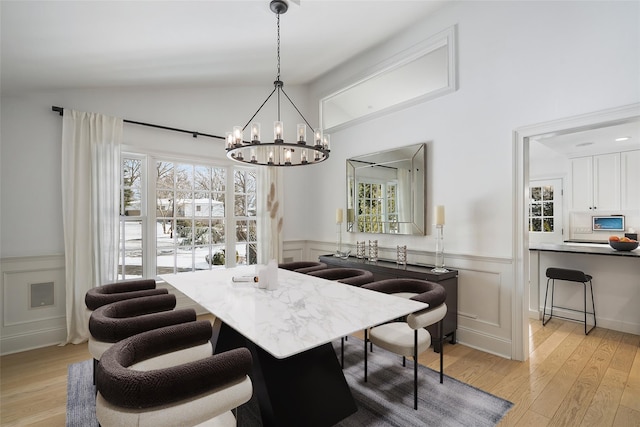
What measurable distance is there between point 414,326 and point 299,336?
0.85 meters

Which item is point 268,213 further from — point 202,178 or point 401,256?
point 401,256

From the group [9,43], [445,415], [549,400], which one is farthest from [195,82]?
[549,400]

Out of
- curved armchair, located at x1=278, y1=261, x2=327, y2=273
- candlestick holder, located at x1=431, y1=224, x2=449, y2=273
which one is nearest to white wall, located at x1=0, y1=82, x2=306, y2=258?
curved armchair, located at x1=278, y1=261, x2=327, y2=273

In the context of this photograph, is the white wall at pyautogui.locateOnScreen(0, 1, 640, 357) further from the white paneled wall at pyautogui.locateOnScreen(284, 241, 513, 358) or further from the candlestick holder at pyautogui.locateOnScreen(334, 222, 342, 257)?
the candlestick holder at pyautogui.locateOnScreen(334, 222, 342, 257)

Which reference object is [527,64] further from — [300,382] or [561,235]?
[561,235]

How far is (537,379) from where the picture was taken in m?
2.40

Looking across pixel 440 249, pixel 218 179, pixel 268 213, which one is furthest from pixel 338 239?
pixel 218 179

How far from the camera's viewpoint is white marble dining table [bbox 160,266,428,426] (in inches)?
59.1

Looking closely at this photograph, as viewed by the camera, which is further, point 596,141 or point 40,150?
point 596,141

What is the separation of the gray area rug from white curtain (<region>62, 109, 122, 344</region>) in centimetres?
89

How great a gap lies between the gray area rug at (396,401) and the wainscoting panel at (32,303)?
869 millimetres

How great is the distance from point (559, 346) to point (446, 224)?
1568 mm

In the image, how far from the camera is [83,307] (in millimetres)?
3221

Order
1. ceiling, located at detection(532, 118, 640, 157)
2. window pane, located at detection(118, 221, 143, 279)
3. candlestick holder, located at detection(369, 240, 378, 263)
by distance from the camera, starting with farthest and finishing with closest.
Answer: ceiling, located at detection(532, 118, 640, 157)
candlestick holder, located at detection(369, 240, 378, 263)
window pane, located at detection(118, 221, 143, 279)
